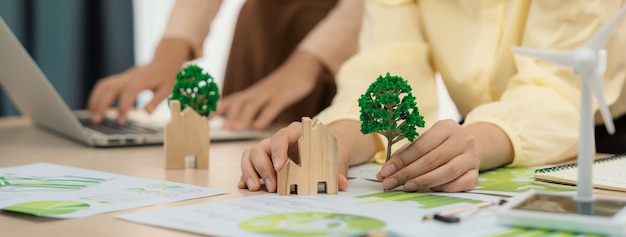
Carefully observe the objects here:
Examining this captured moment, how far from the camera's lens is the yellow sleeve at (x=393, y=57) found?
108 cm

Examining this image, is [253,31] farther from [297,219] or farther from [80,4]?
[297,219]

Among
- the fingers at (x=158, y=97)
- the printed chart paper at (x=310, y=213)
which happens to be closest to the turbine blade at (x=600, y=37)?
the printed chart paper at (x=310, y=213)

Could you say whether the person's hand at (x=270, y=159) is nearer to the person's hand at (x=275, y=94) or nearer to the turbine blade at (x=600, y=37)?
the turbine blade at (x=600, y=37)

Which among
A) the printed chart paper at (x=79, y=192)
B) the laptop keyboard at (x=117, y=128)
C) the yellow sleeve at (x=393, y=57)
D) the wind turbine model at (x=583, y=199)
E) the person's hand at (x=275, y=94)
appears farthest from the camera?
the person's hand at (x=275, y=94)

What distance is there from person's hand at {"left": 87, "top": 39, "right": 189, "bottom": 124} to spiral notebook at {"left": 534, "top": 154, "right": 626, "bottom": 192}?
789mm

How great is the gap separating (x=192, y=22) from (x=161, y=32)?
1036mm

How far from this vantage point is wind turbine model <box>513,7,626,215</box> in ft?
1.80

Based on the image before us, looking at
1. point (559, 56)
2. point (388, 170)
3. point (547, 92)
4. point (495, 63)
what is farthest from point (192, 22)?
A: point (559, 56)

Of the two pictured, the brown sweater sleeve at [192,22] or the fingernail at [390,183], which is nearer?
the fingernail at [390,183]

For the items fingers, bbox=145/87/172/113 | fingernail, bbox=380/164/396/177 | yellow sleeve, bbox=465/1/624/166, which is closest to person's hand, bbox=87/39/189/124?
fingers, bbox=145/87/172/113

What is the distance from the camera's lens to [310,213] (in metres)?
0.61

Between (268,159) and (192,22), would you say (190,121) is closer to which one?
(268,159)

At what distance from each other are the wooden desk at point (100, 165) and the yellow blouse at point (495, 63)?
7.3 inches

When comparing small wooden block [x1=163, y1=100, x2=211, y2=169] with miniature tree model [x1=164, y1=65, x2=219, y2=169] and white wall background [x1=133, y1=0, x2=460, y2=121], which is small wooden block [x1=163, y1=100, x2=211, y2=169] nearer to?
miniature tree model [x1=164, y1=65, x2=219, y2=169]
